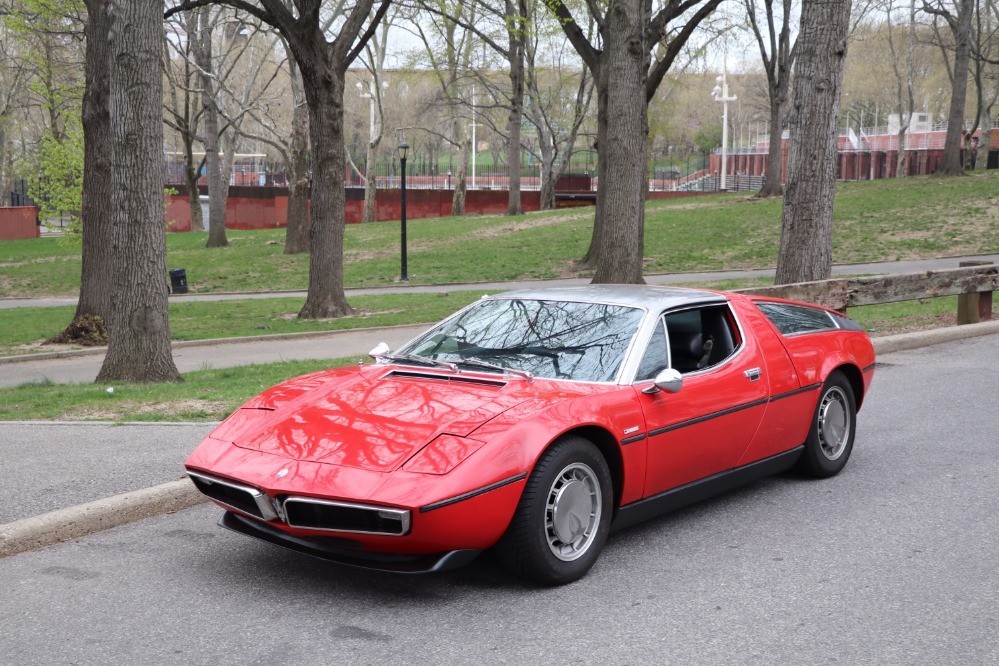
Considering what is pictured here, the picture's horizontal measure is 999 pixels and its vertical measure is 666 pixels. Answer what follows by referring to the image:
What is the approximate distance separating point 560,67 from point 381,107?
11089 millimetres

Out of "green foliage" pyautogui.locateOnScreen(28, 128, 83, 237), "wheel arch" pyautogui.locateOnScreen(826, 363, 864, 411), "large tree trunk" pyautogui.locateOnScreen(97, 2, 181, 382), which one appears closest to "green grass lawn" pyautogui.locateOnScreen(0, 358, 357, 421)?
"large tree trunk" pyautogui.locateOnScreen(97, 2, 181, 382)

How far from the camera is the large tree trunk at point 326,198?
17328 mm

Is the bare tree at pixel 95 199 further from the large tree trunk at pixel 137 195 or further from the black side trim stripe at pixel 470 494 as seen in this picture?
the black side trim stripe at pixel 470 494

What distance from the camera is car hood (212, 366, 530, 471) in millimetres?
4559

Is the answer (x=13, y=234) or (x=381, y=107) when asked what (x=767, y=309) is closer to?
(x=381, y=107)

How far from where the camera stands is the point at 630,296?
5949mm

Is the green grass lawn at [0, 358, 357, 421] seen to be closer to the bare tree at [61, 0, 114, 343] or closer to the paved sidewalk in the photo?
the bare tree at [61, 0, 114, 343]

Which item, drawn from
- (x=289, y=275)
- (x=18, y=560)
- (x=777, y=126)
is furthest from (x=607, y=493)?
(x=777, y=126)

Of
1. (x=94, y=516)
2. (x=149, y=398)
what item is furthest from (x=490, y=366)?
(x=149, y=398)

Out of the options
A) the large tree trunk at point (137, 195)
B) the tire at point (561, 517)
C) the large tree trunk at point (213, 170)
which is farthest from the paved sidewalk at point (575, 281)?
the tire at point (561, 517)

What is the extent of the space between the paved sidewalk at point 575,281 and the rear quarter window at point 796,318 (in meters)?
14.8

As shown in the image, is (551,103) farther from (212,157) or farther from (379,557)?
(379,557)

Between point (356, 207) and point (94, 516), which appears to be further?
point (356, 207)

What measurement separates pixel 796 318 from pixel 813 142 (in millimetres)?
6988
